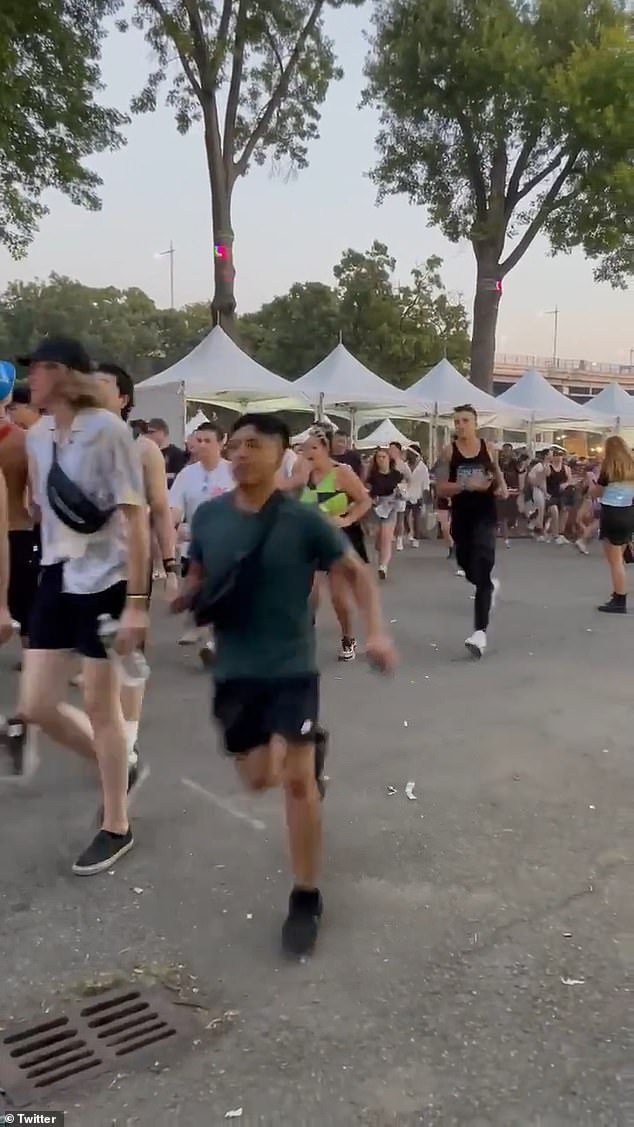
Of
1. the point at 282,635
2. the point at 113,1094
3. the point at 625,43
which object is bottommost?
the point at 113,1094

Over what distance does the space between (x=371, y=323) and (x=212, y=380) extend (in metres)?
29.5

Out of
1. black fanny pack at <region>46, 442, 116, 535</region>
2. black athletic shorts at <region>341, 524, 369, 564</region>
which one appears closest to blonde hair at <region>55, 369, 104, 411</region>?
black fanny pack at <region>46, 442, 116, 535</region>

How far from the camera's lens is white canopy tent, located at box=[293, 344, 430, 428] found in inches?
712

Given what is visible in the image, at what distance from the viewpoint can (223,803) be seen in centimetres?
453

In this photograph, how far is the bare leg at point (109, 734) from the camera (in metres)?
3.69

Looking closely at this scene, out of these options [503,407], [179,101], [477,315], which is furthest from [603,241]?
[179,101]

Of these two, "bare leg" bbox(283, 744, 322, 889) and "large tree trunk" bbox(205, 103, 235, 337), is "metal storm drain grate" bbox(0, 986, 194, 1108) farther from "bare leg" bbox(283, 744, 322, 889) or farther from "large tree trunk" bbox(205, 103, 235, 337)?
"large tree trunk" bbox(205, 103, 235, 337)

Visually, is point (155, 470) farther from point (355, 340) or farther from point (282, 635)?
point (355, 340)

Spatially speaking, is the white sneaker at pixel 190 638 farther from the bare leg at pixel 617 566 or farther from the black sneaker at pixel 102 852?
the bare leg at pixel 617 566

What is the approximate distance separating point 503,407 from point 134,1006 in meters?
19.1

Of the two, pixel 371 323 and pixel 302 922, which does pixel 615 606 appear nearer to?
pixel 302 922

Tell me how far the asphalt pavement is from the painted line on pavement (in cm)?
1

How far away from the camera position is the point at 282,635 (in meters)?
3.14

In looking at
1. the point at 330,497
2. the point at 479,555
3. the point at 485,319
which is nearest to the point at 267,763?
the point at 330,497
